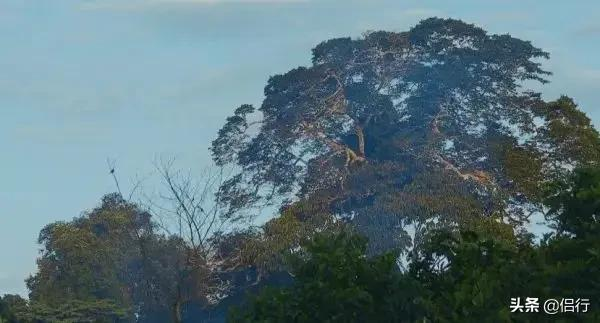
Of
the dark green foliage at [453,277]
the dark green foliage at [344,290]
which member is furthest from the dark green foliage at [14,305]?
the dark green foliage at [344,290]

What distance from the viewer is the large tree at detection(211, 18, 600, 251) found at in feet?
123

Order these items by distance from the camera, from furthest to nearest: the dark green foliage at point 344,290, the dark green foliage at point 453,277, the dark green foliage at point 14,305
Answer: the dark green foliage at point 14,305, the dark green foliage at point 344,290, the dark green foliage at point 453,277

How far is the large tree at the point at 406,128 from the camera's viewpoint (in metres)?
37.4

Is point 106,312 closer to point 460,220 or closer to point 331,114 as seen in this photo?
point 331,114

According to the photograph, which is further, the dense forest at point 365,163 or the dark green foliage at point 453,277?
the dense forest at point 365,163

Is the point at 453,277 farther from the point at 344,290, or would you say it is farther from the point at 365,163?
the point at 365,163

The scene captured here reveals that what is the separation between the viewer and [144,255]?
38.8m

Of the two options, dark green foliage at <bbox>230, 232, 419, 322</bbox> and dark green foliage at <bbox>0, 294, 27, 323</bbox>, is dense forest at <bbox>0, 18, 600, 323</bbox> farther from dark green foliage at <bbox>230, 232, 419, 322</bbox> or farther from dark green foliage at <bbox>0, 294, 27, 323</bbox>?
dark green foliage at <bbox>230, 232, 419, 322</bbox>

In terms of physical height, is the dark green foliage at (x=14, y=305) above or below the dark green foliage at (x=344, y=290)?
above

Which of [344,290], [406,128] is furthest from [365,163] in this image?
[344,290]

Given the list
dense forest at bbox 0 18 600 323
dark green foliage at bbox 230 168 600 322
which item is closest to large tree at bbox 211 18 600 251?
dense forest at bbox 0 18 600 323

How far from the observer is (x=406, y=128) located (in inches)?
1565

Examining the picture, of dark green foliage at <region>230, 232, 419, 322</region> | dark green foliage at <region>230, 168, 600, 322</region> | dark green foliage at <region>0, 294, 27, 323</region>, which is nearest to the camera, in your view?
dark green foliage at <region>230, 168, 600, 322</region>

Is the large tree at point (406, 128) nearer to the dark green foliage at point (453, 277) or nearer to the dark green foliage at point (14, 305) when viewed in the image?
the dark green foliage at point (14, 305)
